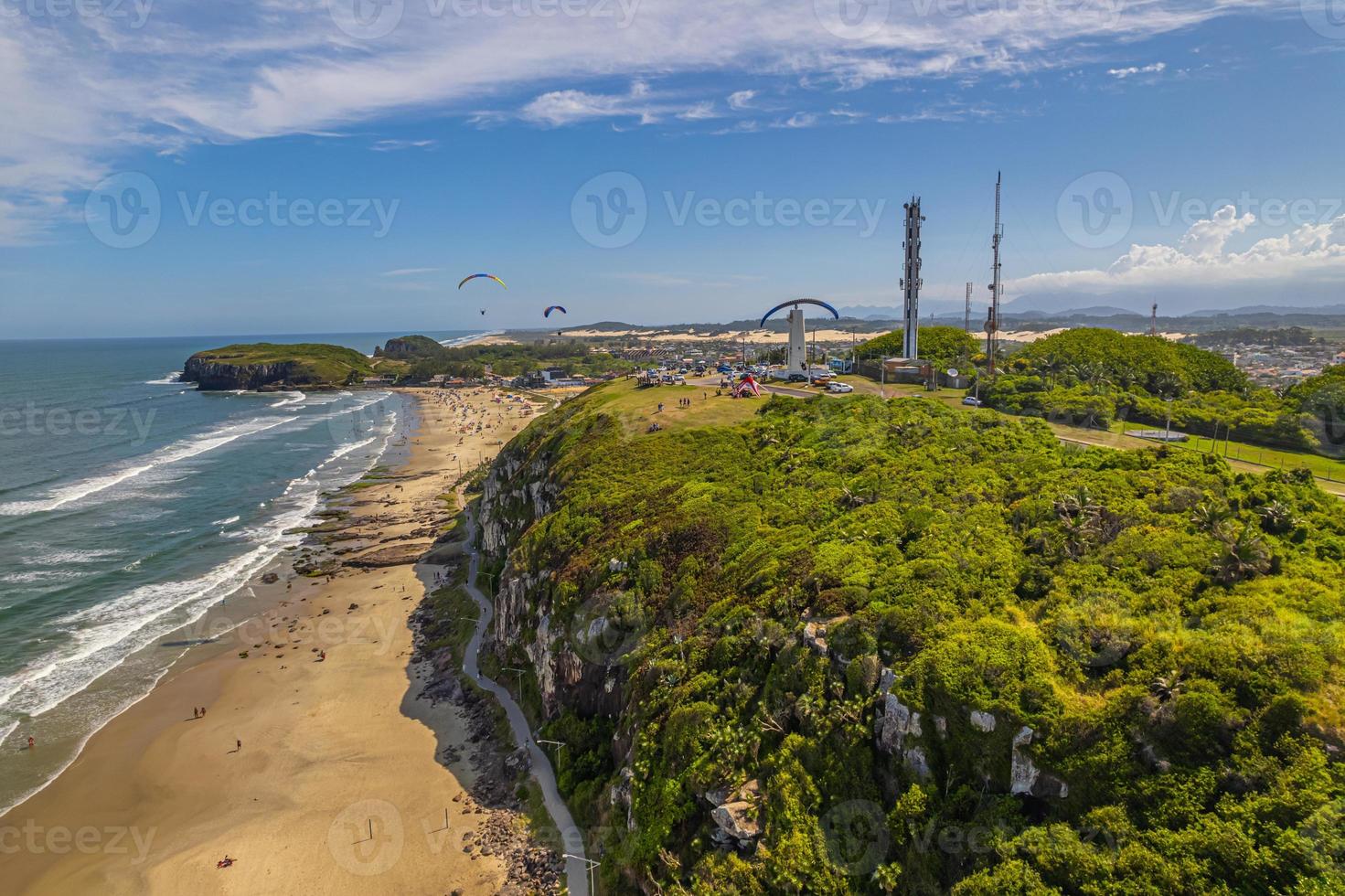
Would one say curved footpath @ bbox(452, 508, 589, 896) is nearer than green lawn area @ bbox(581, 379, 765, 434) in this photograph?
Yes

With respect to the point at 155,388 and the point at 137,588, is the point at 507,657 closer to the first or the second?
the point at 137,588

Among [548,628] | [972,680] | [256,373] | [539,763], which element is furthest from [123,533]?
[256,373]

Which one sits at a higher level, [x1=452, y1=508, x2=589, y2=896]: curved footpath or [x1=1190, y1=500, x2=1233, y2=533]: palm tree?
[x1=1190, y1=500, x2=1233, y2=533]: palm tree

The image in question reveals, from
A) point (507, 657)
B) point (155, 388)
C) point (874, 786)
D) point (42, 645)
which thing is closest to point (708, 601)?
point (874, 786)

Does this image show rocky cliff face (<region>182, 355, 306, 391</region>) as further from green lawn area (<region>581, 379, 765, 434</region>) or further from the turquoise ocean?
green lawn area (<region>581, 379, 765, 434</region>)

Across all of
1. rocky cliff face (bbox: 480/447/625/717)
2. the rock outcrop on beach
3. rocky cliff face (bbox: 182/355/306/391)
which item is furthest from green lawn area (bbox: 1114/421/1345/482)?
rocky cliff face (bbox: 182/355/306/391)
